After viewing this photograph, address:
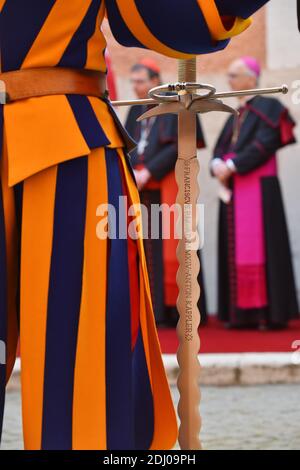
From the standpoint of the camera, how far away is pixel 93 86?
232cm

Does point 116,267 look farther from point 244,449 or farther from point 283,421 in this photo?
point 283,421

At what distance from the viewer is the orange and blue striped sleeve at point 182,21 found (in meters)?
2.20

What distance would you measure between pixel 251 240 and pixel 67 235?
410cm

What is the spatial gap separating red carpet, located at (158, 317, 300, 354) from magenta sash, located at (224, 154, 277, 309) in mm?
228

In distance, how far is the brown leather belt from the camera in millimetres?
2246

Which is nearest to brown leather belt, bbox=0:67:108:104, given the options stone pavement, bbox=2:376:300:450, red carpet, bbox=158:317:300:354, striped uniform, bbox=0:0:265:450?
striped uniform, bbox=0:0:265:450

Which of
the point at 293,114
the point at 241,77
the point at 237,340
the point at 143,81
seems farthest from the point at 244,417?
the point at 293,114

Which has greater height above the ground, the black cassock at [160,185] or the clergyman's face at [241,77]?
the clergyman's face at [241,77]

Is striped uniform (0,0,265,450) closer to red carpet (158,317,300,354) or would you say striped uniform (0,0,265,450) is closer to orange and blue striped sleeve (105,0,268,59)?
orange and blue striped sleeve (105,0,268,59)

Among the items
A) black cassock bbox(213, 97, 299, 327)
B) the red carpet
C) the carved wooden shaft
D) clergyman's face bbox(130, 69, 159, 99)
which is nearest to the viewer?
the carved wooden shaft

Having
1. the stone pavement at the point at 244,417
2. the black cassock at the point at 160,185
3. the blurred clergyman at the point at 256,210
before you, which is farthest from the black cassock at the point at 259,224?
the stone pavement at the point at 244,417

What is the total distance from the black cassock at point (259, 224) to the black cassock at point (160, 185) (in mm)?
282

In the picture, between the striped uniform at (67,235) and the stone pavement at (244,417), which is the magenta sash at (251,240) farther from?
the striped uniform at (67,235)
